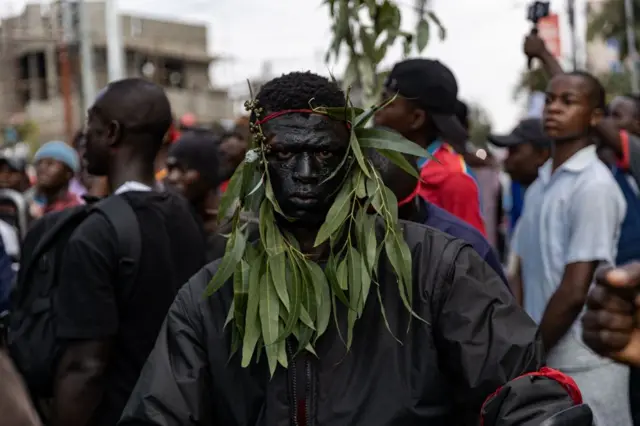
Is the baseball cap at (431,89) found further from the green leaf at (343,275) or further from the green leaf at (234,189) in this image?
the green leaf at (343,275)

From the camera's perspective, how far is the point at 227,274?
3.02 metres

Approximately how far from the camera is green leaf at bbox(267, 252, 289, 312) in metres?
3.01

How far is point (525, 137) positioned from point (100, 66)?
1705 inches

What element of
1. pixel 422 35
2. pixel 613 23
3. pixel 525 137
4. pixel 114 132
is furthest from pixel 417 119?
pixel 613 23

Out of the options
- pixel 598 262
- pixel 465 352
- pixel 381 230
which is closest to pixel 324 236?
pixel 381 230

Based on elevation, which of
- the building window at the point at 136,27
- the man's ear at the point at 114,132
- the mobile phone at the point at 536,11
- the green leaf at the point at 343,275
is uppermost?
the building window at the point at 136,27

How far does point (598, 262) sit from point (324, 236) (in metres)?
2.01

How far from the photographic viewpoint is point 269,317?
9.79 feet

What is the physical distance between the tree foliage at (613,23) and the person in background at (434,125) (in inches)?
1225

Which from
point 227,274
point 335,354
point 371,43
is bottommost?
point 335,354

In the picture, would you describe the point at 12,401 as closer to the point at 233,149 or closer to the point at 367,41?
the point at 367,41

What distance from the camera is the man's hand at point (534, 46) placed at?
19.6 ft

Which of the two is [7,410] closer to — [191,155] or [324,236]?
[324,236]

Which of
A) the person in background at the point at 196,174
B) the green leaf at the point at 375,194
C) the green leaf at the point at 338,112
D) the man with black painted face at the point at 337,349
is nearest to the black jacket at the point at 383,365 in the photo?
the man with black painted face at the point at 337,349
